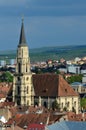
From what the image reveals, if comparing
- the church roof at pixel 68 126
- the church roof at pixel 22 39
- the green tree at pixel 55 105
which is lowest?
the green tree at pixel 55 105

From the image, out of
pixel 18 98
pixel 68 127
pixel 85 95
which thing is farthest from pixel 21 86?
pixel 68 127

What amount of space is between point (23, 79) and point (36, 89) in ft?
10.1

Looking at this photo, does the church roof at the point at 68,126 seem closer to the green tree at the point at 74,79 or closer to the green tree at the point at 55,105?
the green tree at the point at 55,105

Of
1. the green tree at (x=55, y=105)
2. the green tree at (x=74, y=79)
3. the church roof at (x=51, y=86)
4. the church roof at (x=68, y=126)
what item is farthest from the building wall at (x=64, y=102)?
the green tree at (x=74, y=79)

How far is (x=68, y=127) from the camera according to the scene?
63938mm

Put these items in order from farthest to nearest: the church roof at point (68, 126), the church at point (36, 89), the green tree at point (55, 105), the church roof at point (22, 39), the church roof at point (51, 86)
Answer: the church roof at point (22, 39) → the church roof at point (51, 86) → the church at point (36, 89) → the green tree at point (55, 105) → the church roof at point (68, 126)

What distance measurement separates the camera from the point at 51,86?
109688mm

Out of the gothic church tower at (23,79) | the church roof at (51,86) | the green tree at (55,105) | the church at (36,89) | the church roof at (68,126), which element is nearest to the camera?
the church roof at (68,126)

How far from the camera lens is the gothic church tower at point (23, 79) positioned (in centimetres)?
10800

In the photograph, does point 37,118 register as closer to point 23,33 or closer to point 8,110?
point 8,110

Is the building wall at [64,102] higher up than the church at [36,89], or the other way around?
the church at [36,89]

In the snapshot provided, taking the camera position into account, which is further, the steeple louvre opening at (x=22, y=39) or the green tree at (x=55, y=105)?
the steeple louvre opening at (x=22, y=39)

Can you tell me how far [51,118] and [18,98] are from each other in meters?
27.1

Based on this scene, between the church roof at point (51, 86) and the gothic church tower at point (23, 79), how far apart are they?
4.57 feet
